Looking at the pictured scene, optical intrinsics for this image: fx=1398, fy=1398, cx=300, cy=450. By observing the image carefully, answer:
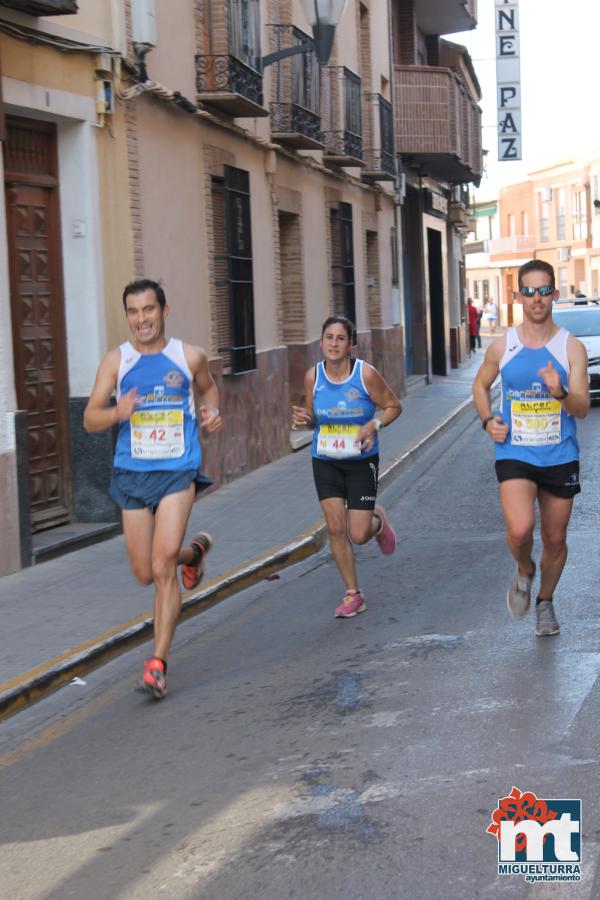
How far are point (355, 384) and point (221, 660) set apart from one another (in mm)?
1824

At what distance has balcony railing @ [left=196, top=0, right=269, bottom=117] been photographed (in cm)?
1390

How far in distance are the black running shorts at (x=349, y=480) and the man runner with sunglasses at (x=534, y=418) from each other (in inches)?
50.3

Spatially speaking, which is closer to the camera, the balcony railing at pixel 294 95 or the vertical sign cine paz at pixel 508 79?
the balcony railing at pixel 294 95

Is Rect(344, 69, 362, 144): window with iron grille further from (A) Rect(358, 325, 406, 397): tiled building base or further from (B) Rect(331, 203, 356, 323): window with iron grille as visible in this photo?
(A) Rect(358, 325, 406, 397): tiled building base

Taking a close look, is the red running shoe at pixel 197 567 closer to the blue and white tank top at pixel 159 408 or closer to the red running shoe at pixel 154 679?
the blue and white tank top at pixel 159 408

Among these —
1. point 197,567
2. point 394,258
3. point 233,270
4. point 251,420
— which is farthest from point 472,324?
point 197,567

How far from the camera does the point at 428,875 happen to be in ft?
13.0

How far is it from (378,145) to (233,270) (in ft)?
31.5

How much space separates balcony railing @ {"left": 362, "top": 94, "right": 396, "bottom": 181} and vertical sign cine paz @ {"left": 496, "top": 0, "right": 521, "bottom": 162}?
10887 mm

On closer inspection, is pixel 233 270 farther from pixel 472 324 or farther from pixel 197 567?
pixel 472 324

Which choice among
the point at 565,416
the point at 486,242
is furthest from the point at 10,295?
the point at 486,242

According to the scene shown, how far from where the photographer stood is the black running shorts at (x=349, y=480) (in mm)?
8125

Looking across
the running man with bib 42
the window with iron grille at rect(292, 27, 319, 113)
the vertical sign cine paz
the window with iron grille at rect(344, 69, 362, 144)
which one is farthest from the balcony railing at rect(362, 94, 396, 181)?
the running man with bib 42

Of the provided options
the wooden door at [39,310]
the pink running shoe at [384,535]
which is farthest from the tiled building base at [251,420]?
the pink running shoe at [384,535]
